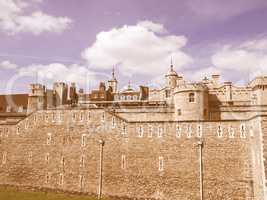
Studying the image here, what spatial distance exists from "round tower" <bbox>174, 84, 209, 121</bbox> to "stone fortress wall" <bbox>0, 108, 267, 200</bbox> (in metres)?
7.51

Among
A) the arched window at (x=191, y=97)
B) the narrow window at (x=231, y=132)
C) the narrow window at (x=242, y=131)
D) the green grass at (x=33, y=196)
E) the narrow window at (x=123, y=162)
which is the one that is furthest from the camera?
the arched window at (x=191, y=97)

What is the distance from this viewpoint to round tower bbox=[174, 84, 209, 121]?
39656 millimetres

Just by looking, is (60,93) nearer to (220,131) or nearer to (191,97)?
(191,97)

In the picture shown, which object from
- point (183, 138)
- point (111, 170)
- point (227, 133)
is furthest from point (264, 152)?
point (111, 170)

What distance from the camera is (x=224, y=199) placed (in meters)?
29.3

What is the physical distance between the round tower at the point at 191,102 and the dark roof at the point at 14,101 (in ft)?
106

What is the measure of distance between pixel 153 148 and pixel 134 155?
2.36 m

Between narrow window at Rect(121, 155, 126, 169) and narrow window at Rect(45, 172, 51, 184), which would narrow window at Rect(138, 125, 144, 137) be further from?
narrow window at Rect(45, 172, 51, 184)

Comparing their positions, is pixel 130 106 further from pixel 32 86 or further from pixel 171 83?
pixel 32 86

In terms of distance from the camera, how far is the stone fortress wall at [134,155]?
29.4 m

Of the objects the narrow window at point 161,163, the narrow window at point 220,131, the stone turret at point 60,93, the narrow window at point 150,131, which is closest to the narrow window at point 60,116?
the narrow window at point 150,131

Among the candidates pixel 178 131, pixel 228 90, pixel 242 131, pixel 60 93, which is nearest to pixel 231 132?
pixel 242 131

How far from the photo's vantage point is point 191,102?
4009 cm

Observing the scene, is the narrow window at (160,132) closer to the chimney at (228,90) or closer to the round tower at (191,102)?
the round tower at (191,102)
